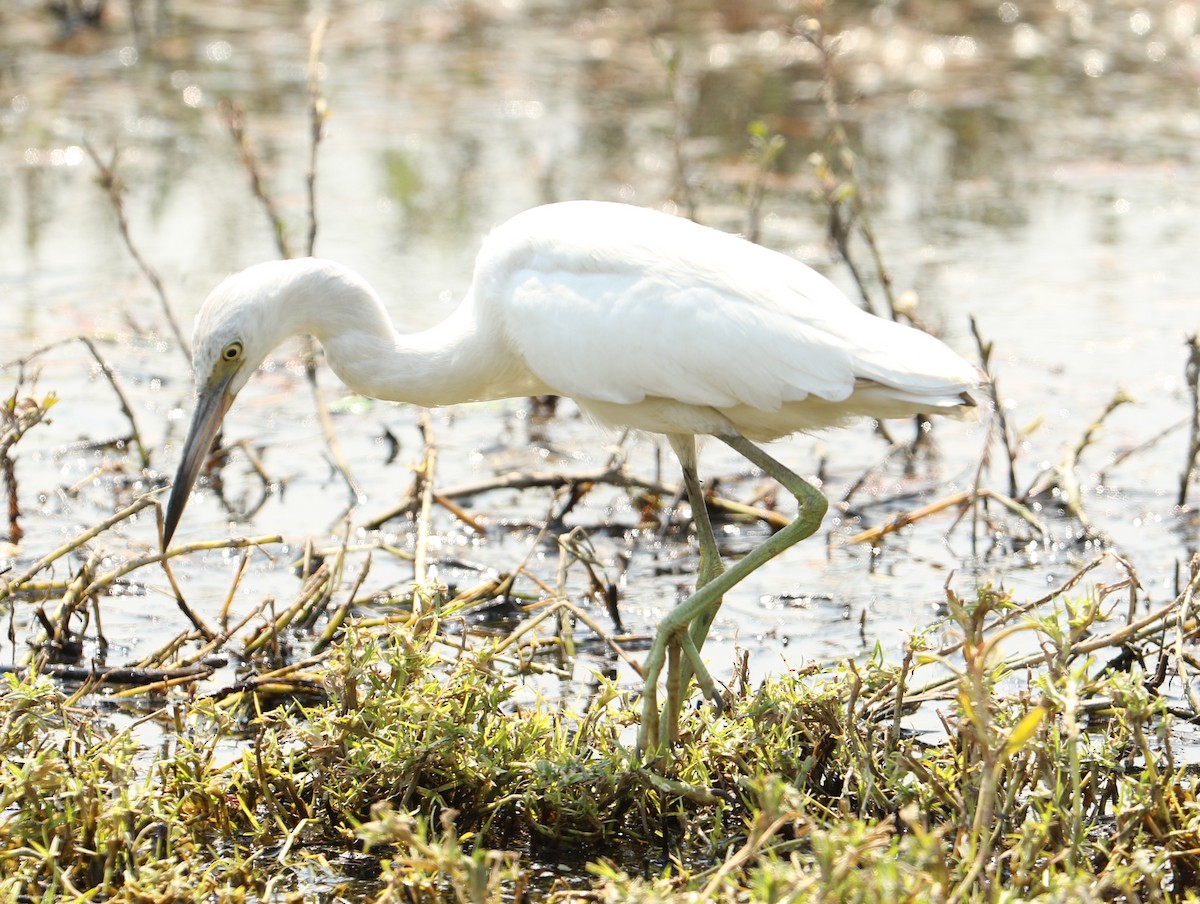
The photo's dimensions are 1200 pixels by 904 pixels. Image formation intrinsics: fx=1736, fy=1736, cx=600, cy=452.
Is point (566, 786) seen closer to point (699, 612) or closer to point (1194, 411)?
point (699, 612)

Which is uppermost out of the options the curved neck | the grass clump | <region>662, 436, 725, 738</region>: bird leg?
the curved neck

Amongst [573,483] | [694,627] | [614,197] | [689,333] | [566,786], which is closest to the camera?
[566,786]

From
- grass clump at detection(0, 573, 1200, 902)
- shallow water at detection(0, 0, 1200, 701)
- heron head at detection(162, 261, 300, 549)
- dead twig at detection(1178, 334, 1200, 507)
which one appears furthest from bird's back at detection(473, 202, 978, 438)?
dead twig at detection(1178, 334, 1200, 507)

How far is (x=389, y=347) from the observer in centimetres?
429

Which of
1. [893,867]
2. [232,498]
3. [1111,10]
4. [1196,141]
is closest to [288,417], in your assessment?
[232,498]

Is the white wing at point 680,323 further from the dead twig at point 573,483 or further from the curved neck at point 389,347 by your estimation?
the dead twig at point 573,483

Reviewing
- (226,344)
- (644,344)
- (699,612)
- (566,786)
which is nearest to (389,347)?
(226,344)

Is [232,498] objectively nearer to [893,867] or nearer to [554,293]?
[554,293]

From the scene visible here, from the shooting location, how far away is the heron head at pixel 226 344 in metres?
4.04

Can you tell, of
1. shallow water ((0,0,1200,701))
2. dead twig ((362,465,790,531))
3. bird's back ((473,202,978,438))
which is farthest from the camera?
shallow water ((0,0,1200,701))

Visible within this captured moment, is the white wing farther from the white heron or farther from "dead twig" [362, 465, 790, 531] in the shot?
"dead twig" [362, 465, 790, 531]

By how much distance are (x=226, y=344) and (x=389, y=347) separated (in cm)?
43

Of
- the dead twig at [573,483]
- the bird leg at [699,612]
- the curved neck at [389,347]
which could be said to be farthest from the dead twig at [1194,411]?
the curved neck at [389,347]

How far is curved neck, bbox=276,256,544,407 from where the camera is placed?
4246 mm
